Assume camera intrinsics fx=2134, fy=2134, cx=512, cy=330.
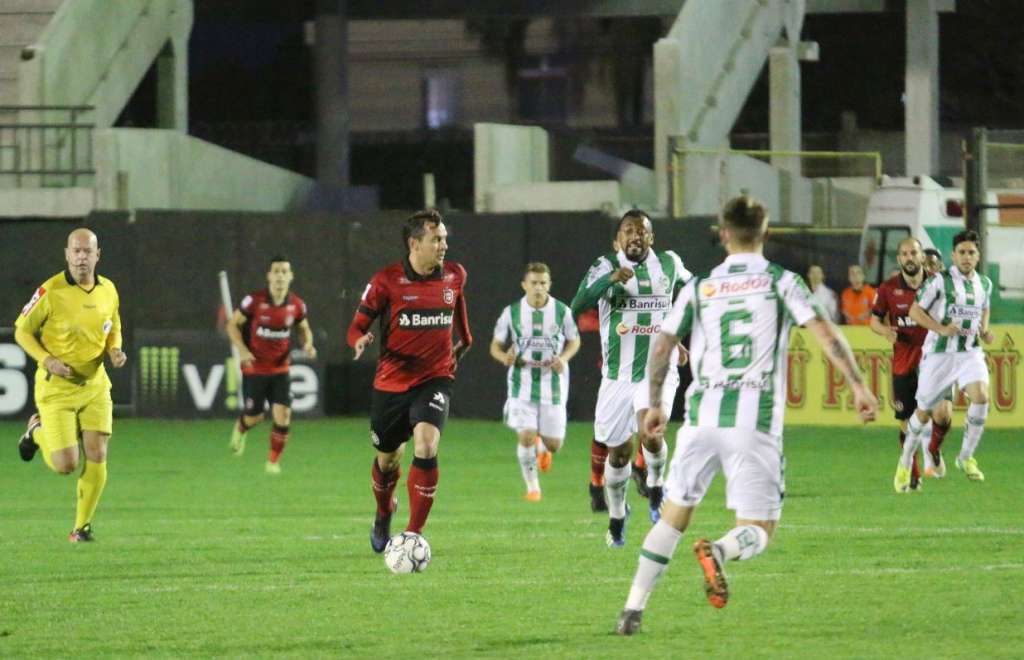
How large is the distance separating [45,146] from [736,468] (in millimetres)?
22994

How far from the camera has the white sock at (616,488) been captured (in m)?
13.5

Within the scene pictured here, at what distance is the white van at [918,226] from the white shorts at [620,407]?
14.7m

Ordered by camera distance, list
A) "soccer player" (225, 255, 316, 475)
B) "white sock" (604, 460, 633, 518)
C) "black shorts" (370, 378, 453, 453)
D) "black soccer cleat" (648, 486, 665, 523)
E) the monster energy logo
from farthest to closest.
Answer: the monster energy logo → "soccer player" (225, 255, 316, 475) → "black soccer cleat" (648, 486, 665, 523) → "white sock" (604, 460, 633, 518) → "black shorts" (370, 378, 453, 453)

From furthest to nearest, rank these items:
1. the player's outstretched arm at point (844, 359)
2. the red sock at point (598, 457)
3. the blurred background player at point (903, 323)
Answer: the blurred background player at point (903, 323), the red sock at point (598, 457), the player's outstretched arm at point (844, 359)

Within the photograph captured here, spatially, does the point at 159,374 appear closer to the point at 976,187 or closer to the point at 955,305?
the point at 976,187

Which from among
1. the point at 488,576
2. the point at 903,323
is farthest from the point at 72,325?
the point at 903,323

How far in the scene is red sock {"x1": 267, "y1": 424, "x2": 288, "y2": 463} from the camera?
823 inches

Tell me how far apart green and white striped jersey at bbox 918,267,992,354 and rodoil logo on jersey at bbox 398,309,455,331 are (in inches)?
269

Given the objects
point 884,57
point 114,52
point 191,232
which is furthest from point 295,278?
point 884,57

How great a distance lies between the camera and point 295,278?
96.7ft

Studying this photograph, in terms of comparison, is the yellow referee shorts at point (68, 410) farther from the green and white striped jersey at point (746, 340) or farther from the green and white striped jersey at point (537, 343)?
the green and white striped jersey at point (746, 340)

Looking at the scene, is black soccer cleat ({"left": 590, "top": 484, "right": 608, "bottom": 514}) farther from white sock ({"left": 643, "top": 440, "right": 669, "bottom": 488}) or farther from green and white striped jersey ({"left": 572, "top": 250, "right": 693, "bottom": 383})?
green and white striped jersey ({"left": 572, "top": 250, "right": 693, "bottom": 383})

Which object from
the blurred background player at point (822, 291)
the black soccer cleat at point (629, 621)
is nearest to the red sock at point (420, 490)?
the black soccer cleat at point (629, 621)

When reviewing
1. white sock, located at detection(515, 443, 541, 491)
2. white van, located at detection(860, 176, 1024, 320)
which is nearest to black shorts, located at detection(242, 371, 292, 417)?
white sock, located at detection(515, 443, 541, 491)
